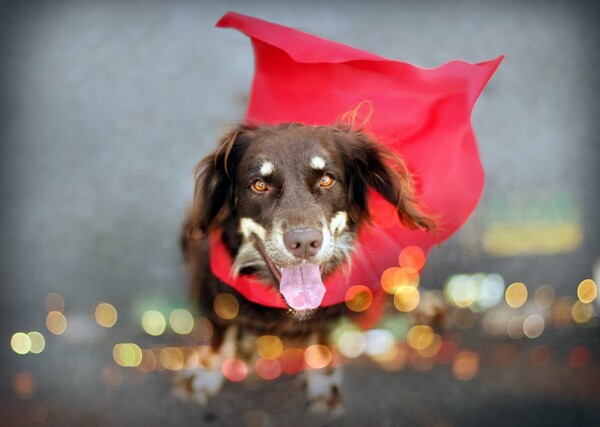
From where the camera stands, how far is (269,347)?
2850 millimetres

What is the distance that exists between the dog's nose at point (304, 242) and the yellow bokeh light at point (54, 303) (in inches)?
66.3

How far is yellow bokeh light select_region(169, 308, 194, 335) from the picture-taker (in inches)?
128

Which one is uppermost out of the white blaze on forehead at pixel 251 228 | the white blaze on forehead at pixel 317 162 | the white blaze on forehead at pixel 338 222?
the white blaze on forehead at pixel 317 162

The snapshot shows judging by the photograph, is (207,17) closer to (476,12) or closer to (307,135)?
(307,135)

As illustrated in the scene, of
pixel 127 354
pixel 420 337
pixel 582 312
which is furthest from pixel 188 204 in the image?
pixel 582 312

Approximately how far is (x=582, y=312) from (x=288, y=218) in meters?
2.04

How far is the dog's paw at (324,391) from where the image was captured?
8.84 feet

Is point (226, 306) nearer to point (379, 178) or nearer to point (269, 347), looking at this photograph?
point (269, 347)

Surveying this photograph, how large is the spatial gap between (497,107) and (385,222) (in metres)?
1.22

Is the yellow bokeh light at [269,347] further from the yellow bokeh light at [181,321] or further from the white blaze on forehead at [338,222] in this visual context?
the white blaze on forehead at [338,222]

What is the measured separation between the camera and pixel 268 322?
2654 mm

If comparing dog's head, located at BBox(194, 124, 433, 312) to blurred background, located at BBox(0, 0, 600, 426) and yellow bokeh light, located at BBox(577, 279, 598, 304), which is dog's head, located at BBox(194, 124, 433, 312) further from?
yellow bokeh light, located at BBox(577, 279, 598, 304)

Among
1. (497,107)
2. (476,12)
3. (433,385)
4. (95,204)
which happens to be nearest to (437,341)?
(433,385)

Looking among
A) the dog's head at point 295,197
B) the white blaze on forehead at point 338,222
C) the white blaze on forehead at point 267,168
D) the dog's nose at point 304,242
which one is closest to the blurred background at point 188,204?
the dog's head at point 295,197
